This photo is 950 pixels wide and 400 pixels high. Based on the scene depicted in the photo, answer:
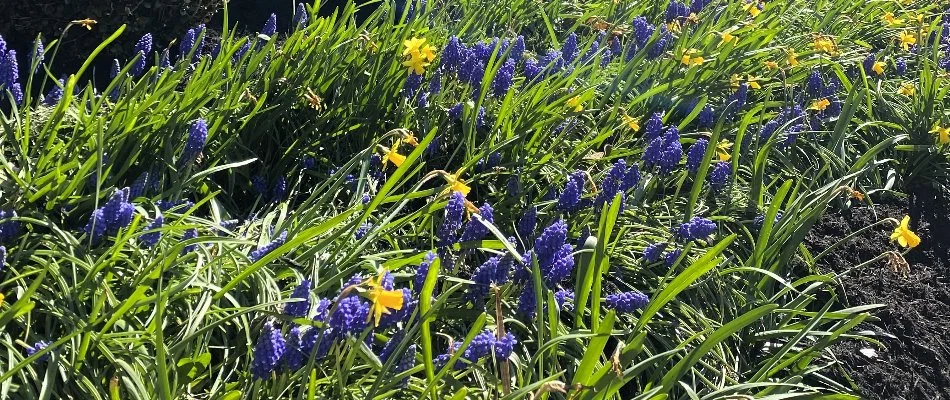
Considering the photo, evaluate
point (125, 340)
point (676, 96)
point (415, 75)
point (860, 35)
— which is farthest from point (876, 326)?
point (860, 35)

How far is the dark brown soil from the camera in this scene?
2.87 m

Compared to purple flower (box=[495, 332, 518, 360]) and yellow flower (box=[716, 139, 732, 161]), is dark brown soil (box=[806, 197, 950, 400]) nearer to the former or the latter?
yellow flower (box=[716, 139, 732, 161])

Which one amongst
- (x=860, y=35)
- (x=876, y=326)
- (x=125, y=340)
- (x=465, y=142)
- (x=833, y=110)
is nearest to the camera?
(x=125, y=340)

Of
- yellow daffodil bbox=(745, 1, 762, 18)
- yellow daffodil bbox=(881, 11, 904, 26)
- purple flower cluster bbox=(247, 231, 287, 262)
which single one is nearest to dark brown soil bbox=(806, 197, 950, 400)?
yellow daffodil bbox=(745, 1, 762, 18)

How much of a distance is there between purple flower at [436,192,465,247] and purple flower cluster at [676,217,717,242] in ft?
2.76

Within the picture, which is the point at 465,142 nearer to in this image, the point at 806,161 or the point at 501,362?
the point at 501,362

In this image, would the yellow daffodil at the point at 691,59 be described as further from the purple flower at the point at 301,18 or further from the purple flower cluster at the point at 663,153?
the purple flower at the point at 301,18

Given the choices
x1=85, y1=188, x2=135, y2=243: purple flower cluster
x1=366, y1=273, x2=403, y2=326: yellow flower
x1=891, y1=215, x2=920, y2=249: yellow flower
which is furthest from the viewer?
x1=891, y1=215, x2=920, y2=249: yellow flower

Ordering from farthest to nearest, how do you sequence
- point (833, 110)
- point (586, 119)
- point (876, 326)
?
point (833, 110)
point (586, 119)
point (876, 326)

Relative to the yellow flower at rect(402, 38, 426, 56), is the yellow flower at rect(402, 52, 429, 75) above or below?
below

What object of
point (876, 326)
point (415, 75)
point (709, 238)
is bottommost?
point (876, 326)

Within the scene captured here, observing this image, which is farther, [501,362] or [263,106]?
[263,106]

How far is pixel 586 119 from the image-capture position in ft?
12.3

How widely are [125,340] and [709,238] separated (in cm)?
184
